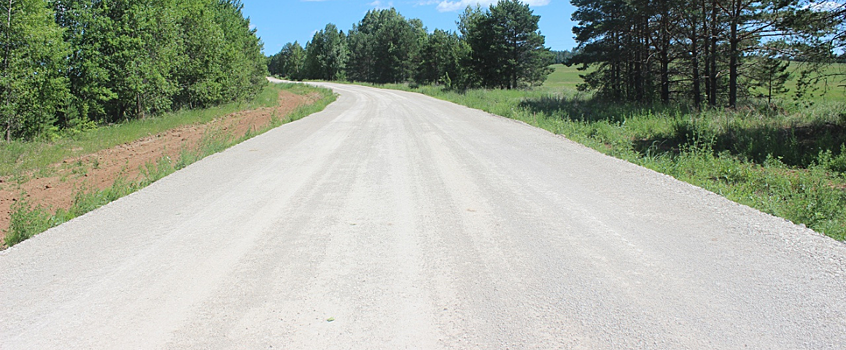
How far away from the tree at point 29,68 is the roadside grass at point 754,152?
13.9 metres

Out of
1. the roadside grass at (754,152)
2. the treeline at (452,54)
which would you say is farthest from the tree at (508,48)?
the roadside grass at (754,152)

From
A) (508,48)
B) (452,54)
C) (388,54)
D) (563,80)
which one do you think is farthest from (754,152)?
(563,80)

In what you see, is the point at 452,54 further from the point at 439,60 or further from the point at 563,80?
the point at 563,80

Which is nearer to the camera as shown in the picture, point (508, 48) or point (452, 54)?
point (508, 48)

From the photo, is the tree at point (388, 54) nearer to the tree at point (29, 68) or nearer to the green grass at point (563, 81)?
the green grass at point (563, 81)

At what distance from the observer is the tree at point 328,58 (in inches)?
3349

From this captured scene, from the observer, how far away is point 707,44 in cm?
1998

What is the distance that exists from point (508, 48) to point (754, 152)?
3584cm

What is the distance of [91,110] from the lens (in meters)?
15.1

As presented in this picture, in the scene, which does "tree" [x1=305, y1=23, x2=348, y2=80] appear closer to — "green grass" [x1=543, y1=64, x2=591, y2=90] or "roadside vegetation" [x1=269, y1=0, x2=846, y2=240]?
"green grass" [x1=543, y1=64, x2=591, y2=90]

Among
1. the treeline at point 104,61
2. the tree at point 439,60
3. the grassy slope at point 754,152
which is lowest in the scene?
the grassy slope at point 754,152

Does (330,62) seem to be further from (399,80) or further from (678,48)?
(678,48)

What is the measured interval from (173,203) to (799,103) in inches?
814

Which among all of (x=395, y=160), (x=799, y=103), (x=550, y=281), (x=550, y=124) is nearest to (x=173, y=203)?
(x=395, y=160)
